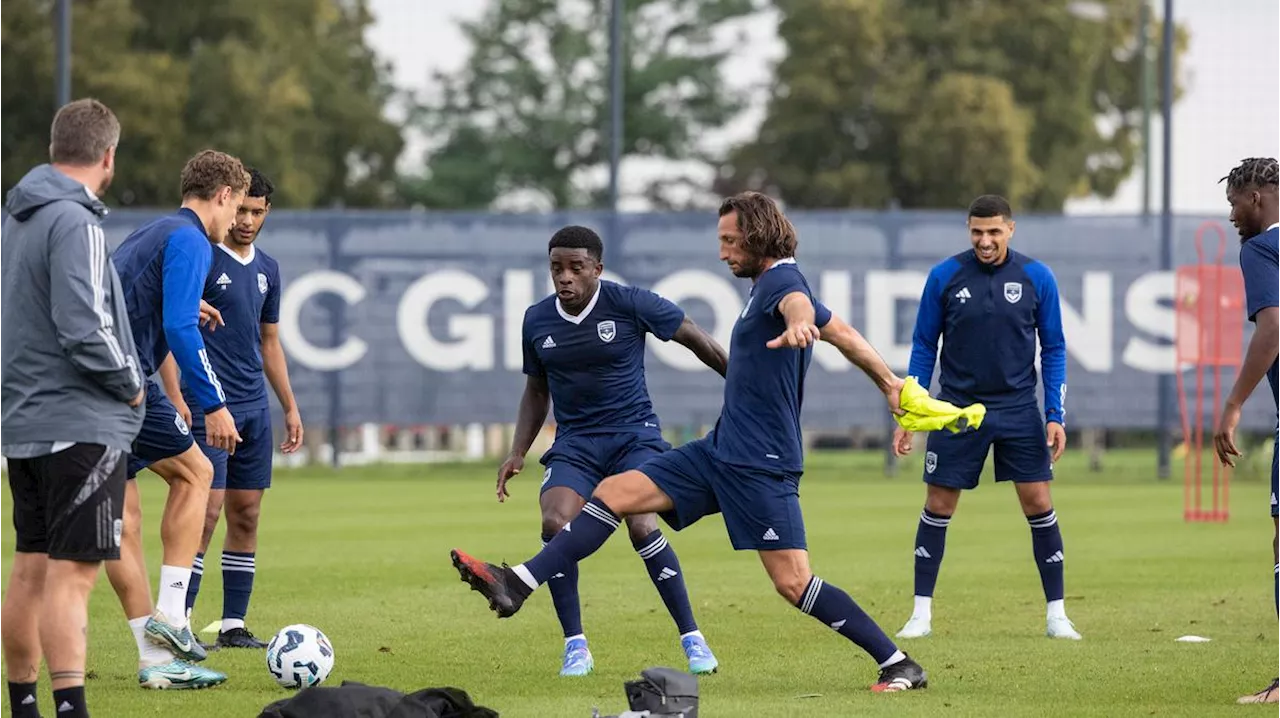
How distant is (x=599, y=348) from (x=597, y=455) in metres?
0.53

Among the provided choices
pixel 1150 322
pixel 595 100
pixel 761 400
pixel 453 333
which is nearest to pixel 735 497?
pixel 761 400

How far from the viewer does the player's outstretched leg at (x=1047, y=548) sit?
37.4 feet

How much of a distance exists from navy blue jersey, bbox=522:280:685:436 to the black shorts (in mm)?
3007

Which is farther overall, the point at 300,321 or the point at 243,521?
the point at 300,321

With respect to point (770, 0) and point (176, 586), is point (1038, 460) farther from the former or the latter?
point (770, 0)

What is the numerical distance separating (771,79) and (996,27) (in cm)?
699

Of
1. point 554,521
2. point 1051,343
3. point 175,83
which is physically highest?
point 175,83

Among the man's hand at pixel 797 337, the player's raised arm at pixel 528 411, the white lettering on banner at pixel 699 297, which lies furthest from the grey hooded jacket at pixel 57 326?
the white lettering on banner at pixel 699 297

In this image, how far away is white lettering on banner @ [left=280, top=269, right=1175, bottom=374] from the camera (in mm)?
26234

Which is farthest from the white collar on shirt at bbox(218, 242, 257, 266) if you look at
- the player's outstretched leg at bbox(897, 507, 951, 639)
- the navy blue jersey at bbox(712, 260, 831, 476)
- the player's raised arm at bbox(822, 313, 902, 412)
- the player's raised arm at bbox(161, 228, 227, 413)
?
the player's outstretched leg at bbox(897, 507, 951, 639)

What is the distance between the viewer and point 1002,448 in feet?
37.8

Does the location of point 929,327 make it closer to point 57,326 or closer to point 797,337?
point 797,337

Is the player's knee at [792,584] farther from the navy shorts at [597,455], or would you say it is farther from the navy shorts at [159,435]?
the navy shorts at [159,435]

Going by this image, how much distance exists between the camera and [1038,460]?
1151cm
